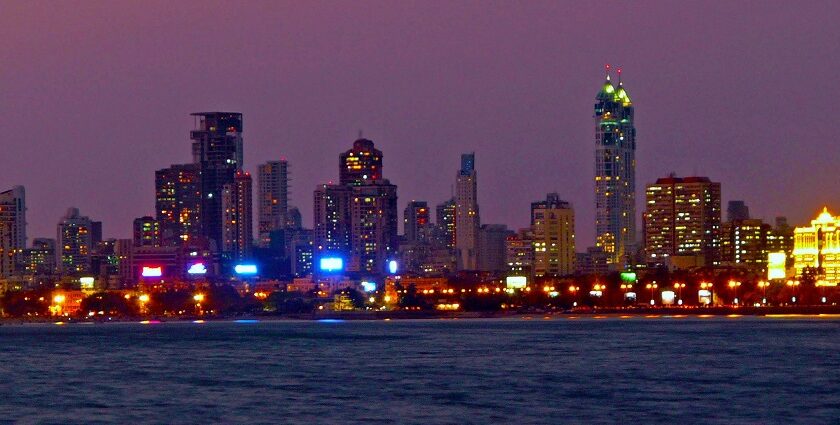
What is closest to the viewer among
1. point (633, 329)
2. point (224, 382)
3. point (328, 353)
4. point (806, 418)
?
point (806, 418)

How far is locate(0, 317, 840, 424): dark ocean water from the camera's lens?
78875mm

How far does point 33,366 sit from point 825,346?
191 feet

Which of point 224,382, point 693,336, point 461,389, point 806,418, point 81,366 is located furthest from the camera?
point 693,336

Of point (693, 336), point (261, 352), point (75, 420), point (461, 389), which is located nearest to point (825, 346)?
point (693, 336)

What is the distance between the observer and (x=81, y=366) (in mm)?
119688

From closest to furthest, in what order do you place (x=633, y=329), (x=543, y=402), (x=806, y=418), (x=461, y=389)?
(x=806, y=418) → (x=543, y=402) → (x=461, y=389) → (x=633, y=329)

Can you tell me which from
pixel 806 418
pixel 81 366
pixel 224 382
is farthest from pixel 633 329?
pixel 806 418

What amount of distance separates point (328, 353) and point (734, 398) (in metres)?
55.0

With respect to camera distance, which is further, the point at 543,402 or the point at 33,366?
the point at 33,366

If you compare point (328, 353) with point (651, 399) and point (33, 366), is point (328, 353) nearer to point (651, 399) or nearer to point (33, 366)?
point (33, 366)

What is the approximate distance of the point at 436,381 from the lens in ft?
322

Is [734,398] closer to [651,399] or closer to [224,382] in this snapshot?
[651,399]

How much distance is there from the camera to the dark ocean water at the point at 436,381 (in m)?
78.9

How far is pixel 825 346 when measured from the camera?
13700cm
